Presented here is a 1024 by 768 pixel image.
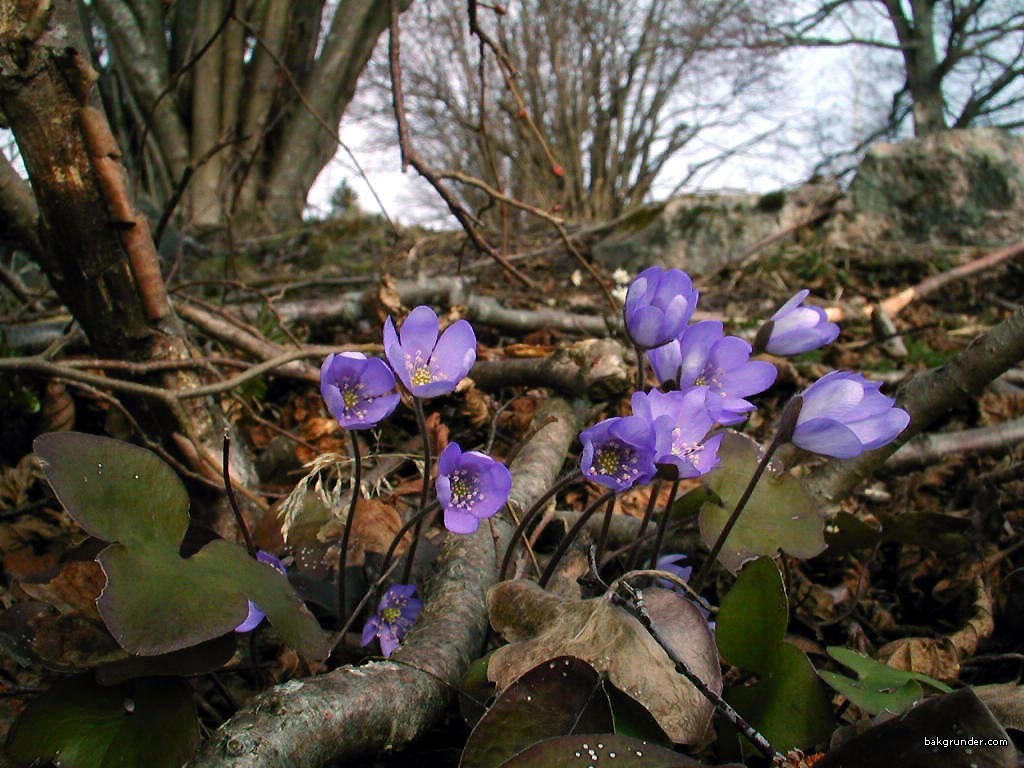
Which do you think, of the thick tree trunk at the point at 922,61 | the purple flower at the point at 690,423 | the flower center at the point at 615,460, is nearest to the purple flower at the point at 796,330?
the purple flower at the point at 690,423

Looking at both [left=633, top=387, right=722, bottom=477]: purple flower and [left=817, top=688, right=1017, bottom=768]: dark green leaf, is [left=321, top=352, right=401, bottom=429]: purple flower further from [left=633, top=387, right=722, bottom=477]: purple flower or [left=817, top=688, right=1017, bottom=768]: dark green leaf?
[left=817, top=688, right=1017, bottom=768]: dark green leaf

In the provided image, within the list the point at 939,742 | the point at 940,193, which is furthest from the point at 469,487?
the point at 940,193

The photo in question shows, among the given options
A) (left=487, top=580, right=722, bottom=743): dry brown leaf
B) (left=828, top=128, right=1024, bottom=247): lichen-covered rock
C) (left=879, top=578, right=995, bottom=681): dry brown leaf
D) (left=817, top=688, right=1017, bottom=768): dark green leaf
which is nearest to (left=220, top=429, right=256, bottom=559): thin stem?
(left=487, top=580, right=722, bottom=743): dry brown leaf

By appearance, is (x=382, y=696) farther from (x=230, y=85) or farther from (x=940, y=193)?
(x=230, y=85)

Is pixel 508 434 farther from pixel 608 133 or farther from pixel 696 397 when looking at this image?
pixel 608 133

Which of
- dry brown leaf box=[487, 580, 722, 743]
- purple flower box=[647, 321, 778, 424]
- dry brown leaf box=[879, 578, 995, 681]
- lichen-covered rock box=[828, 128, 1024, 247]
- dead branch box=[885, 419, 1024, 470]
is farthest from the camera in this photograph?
lichen-covered rock box=[828, 128, 1024, 247]
